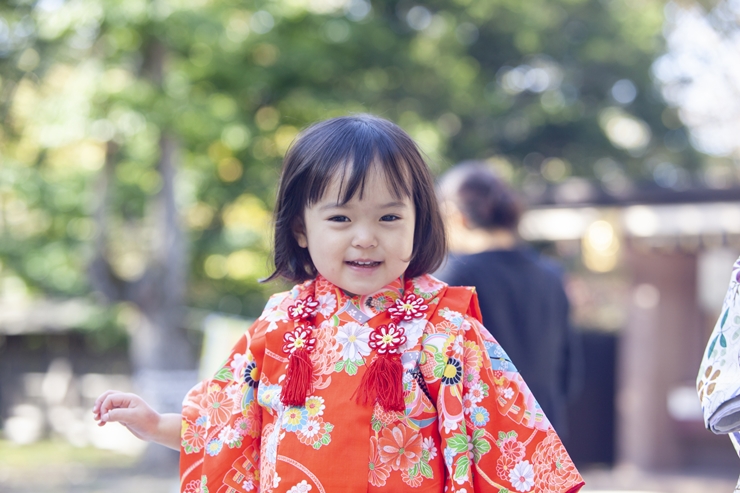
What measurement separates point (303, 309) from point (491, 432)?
41cm

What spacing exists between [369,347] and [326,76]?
8085 millimetres

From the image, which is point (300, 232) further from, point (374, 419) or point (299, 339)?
point (374, 419)

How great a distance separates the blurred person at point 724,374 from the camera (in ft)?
4.70

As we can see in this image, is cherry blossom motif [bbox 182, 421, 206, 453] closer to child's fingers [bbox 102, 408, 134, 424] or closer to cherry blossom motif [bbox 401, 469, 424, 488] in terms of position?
child's fingers [bbox 102, 408, 134, 424]

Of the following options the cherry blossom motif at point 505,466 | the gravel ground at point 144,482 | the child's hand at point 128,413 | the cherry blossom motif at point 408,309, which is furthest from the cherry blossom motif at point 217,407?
the gravel ground at point 144,482

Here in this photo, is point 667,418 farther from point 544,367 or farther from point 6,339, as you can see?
point 6,339

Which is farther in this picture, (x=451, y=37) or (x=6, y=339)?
(x=6, y=339)

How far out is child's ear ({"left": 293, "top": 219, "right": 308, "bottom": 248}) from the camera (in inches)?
61.8

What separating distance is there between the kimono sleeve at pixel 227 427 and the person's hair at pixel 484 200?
131cm

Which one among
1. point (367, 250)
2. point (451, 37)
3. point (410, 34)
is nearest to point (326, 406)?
point (367, 250)

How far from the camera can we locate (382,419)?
4.53 ft

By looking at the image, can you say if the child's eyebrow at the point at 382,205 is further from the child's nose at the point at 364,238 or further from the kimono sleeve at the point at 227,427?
the kimono sleeve at the point at 227,427

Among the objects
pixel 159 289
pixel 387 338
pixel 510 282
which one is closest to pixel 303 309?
pixel 387 338

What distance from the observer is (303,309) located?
1.51 metres
